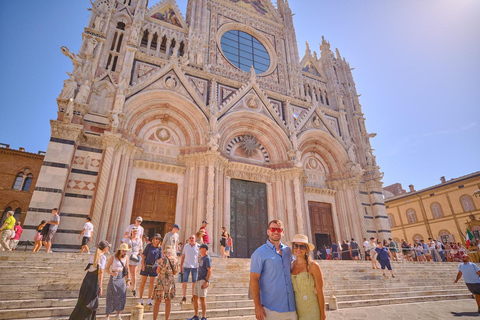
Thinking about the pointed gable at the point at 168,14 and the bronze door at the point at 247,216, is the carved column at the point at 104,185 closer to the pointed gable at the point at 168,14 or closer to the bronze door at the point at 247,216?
the bronze door at the point at 247,216

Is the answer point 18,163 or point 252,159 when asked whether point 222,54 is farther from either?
point 18,163

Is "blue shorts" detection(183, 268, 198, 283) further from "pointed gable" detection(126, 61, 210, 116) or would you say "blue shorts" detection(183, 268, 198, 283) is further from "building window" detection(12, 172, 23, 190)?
"building window" detection(12, 172, 23, 190)

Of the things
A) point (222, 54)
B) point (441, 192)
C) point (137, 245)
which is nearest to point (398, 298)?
point (137, 245)

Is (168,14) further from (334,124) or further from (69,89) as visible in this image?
(334,124)

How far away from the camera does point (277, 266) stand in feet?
8.76

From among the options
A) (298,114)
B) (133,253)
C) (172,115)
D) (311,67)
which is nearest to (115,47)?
(172,115)

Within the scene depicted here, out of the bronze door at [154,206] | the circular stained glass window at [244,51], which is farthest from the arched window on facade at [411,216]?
the bronze door at [154,206]

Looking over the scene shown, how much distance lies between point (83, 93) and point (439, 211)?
112 ft

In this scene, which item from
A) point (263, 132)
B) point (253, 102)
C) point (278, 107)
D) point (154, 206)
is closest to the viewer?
point (154, 206)

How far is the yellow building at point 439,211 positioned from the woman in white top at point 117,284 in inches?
1252

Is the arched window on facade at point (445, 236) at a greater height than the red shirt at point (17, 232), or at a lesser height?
greater

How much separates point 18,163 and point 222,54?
1768 centimetres

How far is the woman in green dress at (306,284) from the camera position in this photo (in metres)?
2.49

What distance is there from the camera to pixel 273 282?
261cm
